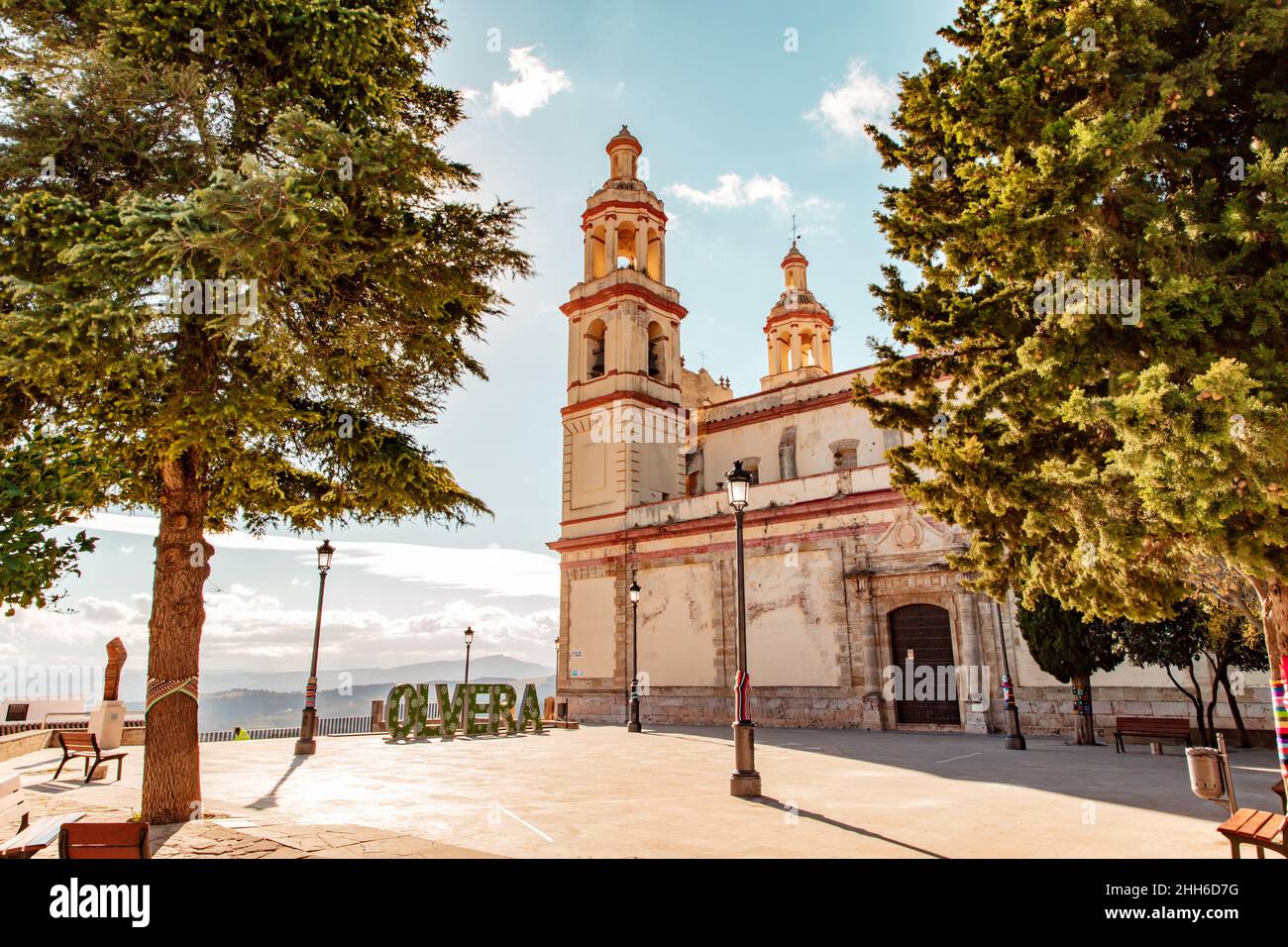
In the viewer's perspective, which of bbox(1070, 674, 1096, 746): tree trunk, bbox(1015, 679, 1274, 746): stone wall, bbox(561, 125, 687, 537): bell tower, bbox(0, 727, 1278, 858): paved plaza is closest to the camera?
bbox(0, 727, 1278, 858): paved plaza

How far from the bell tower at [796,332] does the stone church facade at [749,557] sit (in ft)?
1.15

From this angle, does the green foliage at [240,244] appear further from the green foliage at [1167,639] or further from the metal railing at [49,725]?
the green foliage at [1167,639]

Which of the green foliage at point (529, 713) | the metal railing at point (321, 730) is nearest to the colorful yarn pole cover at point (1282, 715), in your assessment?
the green foliage at point (529, 713)

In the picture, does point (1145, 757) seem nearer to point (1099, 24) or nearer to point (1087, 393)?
point (1087, 393)

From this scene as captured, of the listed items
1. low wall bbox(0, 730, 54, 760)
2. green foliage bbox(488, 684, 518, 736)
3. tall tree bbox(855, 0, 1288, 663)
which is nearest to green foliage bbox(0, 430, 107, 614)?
tall tree bbox(855, 0, 1288, 663)

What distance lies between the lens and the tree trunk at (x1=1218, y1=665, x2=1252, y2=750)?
16.3 meters

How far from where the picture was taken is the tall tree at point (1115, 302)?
6.31 m

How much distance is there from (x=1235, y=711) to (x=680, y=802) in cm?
1478

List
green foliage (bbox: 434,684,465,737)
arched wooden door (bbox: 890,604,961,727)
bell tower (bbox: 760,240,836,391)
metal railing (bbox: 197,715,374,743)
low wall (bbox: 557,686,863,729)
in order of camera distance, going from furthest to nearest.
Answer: bell tower (bbox: 760,240,836,391), metal railing (bbox: 197,715,374,743), low wall (bbox: 557,686,863,729), arched wooden door (bbox: 890,604,961,727), green foliage (bbox: 434,684,465,737)

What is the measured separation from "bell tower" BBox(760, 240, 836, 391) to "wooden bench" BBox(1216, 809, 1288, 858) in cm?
3215

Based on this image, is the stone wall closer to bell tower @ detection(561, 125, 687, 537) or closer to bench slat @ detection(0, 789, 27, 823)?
bell tower @ detection(561, 125, 687, 537)

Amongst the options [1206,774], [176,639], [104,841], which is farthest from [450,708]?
[1206,774]

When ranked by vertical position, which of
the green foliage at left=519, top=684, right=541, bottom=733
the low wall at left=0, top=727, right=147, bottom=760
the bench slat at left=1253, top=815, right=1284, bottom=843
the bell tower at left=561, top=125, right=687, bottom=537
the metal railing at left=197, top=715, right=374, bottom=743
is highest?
the bell tower at left=561, top=125, right=687, bottom=537

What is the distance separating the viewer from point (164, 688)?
7922 mm
